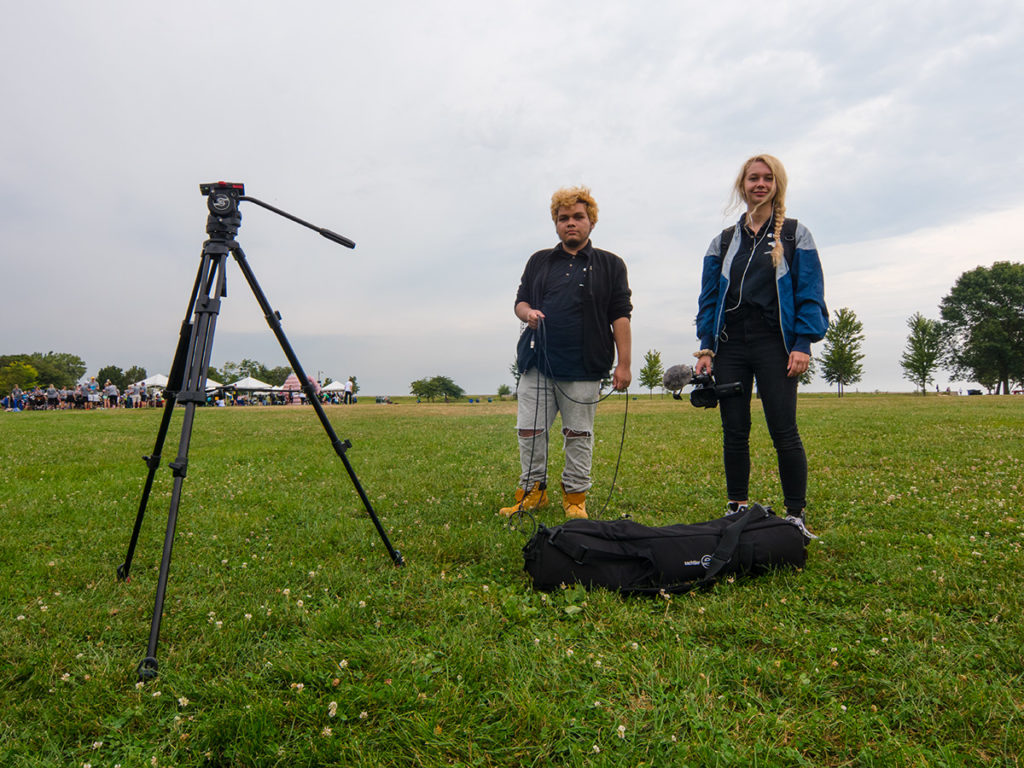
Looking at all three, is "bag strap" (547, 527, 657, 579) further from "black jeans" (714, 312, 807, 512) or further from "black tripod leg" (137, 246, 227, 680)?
"black tripod leg" (137, 246, 227, 680)

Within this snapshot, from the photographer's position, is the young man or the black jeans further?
the young man

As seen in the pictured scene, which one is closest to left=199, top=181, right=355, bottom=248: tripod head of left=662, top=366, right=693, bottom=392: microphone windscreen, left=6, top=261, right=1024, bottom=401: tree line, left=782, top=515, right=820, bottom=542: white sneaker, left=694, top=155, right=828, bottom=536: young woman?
left=662, top=366, right=693, bottom=392: microphone windscreen

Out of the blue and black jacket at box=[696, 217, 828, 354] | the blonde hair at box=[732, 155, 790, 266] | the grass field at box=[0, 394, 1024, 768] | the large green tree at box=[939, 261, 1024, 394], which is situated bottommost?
the grass field at box=[0, 394, 1024, 768]

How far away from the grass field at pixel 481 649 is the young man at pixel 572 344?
0.74 metres

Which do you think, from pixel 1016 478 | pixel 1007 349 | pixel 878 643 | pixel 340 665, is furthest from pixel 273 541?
pixel 1007 349

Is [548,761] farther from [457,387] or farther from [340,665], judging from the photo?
[457,387]

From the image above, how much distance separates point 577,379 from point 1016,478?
552cm

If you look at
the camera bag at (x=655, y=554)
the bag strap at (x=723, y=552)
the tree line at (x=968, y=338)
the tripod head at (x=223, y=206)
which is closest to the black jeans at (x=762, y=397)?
the camera bag at (x=655, y=554)

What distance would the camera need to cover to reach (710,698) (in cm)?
210

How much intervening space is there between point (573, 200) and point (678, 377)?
6.27 feet

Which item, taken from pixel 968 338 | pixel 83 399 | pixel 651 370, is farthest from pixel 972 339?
pixel 83 399

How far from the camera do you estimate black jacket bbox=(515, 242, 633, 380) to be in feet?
16.1

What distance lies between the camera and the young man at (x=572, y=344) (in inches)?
195

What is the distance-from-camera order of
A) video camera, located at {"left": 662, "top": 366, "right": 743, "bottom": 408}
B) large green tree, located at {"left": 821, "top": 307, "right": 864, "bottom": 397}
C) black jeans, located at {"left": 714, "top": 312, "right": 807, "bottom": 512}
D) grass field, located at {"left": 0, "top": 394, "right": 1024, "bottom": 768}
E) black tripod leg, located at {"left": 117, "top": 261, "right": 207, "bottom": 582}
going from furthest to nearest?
large green tree, located at {"left": 821, "top": 307, "right": 864, "bottom": 397} < video camera, located at {"left": 662, "top": 366, "right": 743, "bottom": 408} < black jeans, located at {"left": 714, "top": 312, "right": 807, "bottom": 512} < black tripod leg, located at {"left": 117, "top": 261, "right": 207, "bottom": 582} < grass field, located at {"left": 0, "top": 394, "right": 1024, "bottom": 768}
